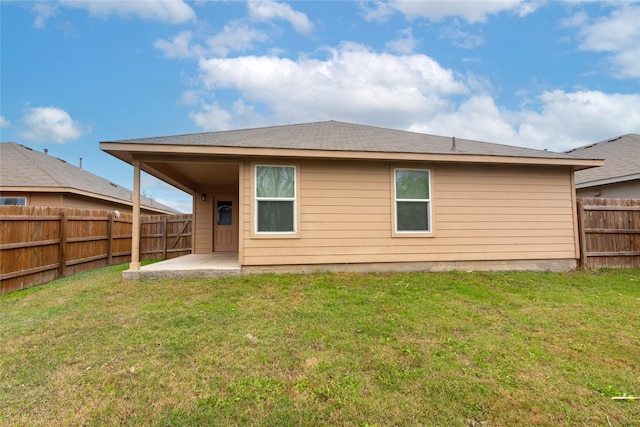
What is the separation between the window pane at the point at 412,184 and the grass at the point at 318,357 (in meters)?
2.22

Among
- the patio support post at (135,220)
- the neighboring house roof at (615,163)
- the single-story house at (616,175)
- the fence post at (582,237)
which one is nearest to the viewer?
the patio support post at (135,220)

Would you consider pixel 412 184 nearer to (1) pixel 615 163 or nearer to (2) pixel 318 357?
(2) pixel 318 357

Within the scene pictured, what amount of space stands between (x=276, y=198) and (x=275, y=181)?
0.35 metres

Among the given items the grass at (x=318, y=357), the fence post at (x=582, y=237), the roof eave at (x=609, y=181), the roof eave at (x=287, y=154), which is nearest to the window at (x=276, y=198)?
the roof eave at (x=287, y=154)

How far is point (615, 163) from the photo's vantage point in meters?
10.1

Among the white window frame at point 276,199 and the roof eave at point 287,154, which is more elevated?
the roof eave at point 287,154

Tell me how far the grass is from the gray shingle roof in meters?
2.73

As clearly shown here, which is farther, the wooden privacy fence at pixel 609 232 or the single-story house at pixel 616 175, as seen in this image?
the single-story house at pixel 616 175

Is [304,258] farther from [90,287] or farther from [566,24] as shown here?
[566,24]

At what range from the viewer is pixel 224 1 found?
8.85 m

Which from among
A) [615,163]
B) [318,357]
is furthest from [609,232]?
[318,357]

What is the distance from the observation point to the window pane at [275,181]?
244 inches

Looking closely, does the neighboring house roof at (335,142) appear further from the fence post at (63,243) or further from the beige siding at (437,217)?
the fence post at (63,243)

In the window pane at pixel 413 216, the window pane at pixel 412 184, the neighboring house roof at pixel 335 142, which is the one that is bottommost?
the window pane at pixel 413 216
